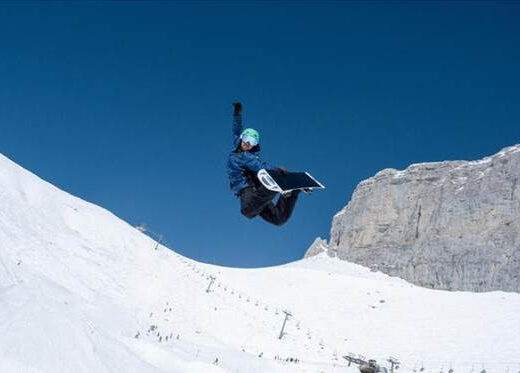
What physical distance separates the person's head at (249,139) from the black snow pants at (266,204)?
0.65 m

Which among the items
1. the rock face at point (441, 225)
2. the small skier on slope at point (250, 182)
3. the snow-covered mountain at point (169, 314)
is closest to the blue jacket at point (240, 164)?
the small skier on slope at point (250, 182)

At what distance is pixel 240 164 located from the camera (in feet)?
29.5

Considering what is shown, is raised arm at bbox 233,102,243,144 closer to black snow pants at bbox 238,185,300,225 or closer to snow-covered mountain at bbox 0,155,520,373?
black snow pants at bbox 238,185,300,225

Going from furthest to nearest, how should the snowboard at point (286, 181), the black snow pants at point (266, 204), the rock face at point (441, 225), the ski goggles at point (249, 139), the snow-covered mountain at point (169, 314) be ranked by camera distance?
the rock face at point (441, 225) < the snow-covered mountain at point (169, 314) < the ski goggles at point (249, 139) < the black snow pants at point (266, 204) < the snowboard at point (286, 181)

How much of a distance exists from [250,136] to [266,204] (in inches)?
42.5

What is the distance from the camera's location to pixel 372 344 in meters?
27.9

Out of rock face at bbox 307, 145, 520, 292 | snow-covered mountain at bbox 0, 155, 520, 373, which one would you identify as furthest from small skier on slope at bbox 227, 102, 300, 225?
rock face at bbox 307, 145, 520, 292

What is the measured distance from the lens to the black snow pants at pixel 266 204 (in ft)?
28.6

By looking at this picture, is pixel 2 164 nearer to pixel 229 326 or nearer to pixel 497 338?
pixel 229 326

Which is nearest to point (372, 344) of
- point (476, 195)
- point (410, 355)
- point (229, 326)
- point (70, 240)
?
point (410, 355)

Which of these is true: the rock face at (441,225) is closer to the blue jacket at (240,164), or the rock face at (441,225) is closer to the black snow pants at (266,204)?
the black snow pants at (266,204)

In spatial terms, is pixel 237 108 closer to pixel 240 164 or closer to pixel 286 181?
pixel 240 164

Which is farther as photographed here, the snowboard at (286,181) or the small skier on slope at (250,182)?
the small skier on slope at (250,182)

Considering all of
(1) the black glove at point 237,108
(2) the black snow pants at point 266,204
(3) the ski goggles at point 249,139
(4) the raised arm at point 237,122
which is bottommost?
(2) the black snow pants at point 266,204
